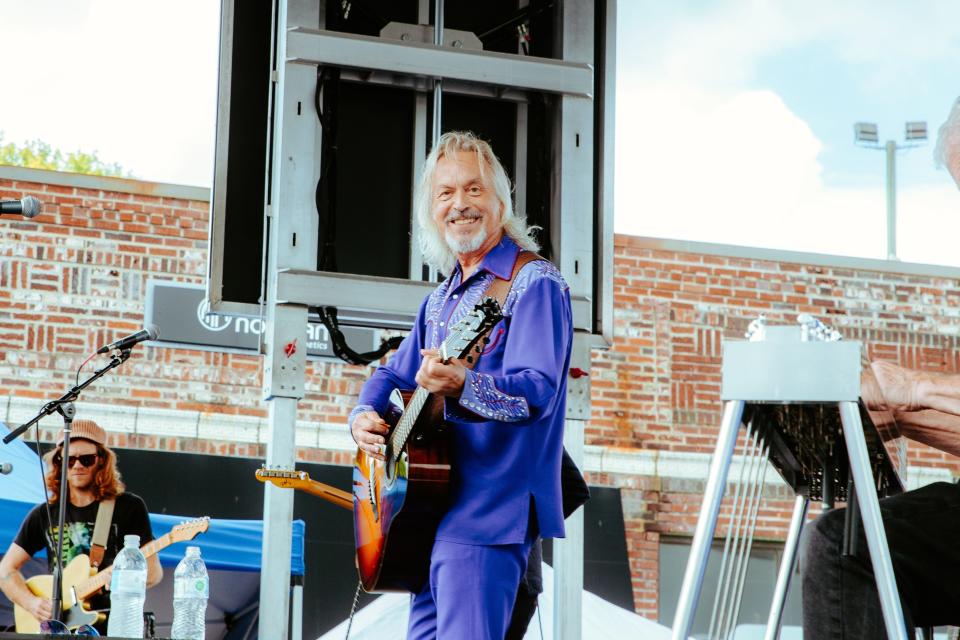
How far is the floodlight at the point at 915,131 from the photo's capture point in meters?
15.5

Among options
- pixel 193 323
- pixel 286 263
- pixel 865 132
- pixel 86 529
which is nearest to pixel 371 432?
pixel 286 263

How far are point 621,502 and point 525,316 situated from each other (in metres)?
6.60

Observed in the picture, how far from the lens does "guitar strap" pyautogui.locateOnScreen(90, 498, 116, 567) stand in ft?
18.7

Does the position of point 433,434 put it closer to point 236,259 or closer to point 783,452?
point 783,452

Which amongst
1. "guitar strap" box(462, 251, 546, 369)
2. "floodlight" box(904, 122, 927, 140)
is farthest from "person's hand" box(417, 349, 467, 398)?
"floodlight" box(904, 122, 927, 140)


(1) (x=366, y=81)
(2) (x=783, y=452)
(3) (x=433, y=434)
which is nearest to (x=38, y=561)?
(1) (x=366, y=81)

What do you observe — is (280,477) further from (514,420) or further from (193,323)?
(193,323)

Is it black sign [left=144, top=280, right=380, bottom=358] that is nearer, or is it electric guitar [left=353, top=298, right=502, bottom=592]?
electric guitar [left=353, top=298, right=502, bottom=592]

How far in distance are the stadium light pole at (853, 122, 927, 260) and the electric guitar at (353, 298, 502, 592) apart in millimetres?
13343

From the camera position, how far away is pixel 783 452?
91.6 inches

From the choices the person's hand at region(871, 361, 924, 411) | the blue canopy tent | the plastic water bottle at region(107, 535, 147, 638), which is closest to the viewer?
the person's hand at region(871, 361, 924, 411)

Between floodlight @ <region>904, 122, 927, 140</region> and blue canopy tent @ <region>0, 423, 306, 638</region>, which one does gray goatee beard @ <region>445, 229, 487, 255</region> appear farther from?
floodlight @ <region>904, 122, 927, 140</region>

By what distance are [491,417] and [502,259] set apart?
50 cm

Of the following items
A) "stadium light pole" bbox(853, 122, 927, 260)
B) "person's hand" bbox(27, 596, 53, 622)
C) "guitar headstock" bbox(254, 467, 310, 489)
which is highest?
"stadium light pole" bbox(853, 122, 927, 260)
